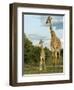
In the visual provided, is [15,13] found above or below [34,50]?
above

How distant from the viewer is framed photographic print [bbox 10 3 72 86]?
6.04ft

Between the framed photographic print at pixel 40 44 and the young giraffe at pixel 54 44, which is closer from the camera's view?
the framed photographic print at pixel 40 44

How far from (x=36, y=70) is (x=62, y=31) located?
0.33 meters

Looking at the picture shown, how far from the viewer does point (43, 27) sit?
6.32ft

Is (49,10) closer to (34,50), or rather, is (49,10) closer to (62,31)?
(62,31)

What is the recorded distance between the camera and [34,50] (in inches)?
74.9

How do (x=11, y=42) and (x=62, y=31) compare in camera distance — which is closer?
(x=11, y=42)

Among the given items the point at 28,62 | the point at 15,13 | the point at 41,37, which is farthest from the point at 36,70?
the point at 15,13

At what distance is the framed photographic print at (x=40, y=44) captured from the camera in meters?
1.84

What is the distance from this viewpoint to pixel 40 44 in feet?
6.28

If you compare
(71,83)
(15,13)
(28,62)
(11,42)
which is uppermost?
(15,13)

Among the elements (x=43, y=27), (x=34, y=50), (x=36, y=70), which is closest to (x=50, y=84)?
(x=36, y=70)

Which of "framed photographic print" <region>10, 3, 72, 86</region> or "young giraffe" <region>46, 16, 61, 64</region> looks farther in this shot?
"young giraffe" <region>46, 16, 61, 64</region>

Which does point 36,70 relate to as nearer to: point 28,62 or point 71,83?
point 28,62
